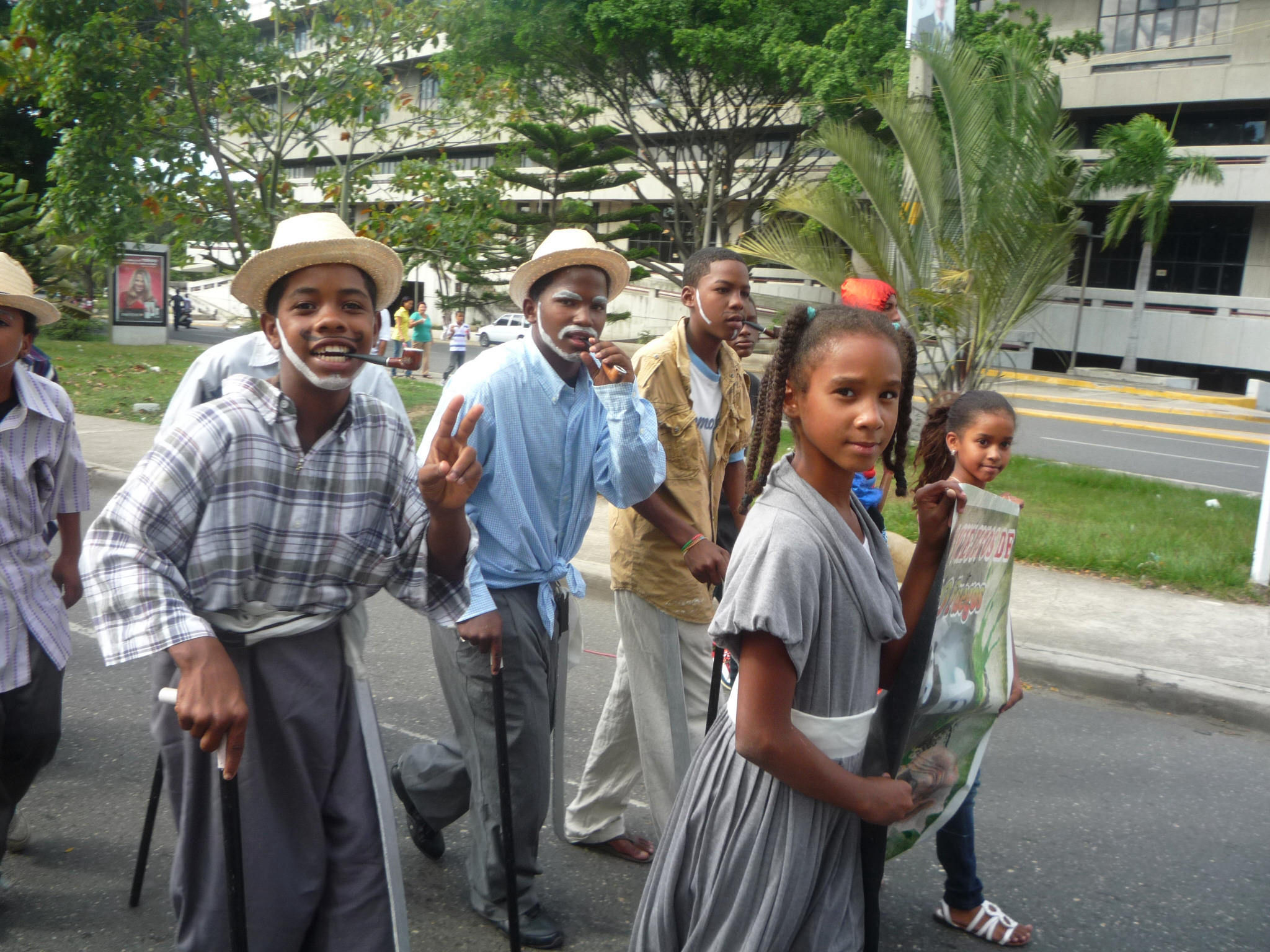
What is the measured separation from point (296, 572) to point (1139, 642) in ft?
17.7

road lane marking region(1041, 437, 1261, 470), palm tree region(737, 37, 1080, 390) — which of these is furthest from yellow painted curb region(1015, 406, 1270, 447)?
palm tree region(737, 37, 1080, 390)

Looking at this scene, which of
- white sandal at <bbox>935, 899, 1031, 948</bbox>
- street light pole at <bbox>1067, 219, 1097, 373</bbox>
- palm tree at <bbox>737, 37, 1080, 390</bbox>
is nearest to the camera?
white sandal at <bbox>935, 899, 1031, 948</bbox>

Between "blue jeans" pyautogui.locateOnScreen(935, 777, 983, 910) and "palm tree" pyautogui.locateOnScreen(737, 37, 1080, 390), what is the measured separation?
6355mm

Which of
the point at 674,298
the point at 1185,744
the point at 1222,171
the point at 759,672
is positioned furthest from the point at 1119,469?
the point at 674,298

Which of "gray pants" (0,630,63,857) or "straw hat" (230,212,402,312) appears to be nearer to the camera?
"straw hat" (230,212,402,312)

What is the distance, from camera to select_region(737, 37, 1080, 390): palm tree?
8797 millimetres

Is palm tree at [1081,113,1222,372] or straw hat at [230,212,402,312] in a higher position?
palm tree at [1081,113,1222,372]

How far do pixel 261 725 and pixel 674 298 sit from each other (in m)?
36.9

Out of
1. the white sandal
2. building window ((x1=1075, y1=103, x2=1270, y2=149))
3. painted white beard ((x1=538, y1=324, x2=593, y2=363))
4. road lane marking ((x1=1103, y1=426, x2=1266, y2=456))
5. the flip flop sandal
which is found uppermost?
building window ((x1=1075, y1=103, x2=1270, y2=149))

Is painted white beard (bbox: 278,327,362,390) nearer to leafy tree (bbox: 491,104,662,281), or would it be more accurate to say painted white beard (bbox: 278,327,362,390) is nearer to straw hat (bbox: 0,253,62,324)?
straw hat (bbox: 0,253,62,324)

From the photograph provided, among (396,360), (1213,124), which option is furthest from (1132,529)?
(1213,124)

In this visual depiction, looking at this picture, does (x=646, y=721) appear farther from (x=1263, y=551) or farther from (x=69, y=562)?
(x=1263, y=551)

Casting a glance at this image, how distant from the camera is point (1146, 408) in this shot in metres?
23.5

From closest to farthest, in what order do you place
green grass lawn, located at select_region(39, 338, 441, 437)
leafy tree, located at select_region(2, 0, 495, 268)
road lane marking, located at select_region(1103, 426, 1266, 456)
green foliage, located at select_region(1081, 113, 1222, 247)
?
leafy tree, located at select_region(2, 0, 495, 268) < green grass lawn, located at select_region(39, 338, 441, 437) < road lane marking, located at select_region(1103, 426, 1266, 456) < green foliage, located at select_region(1081, 113, 1222, 247)
